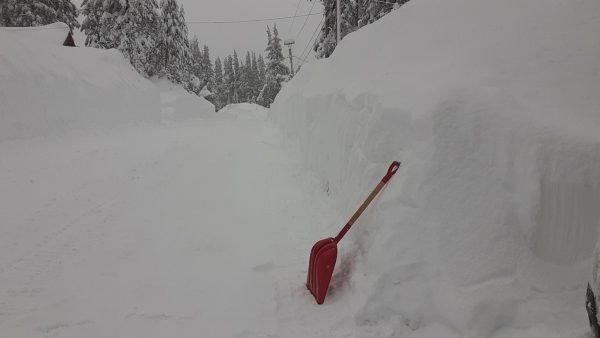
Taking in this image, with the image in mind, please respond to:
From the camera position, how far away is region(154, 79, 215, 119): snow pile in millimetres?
25792

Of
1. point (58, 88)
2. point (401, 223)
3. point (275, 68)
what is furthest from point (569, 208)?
point (275, 68)

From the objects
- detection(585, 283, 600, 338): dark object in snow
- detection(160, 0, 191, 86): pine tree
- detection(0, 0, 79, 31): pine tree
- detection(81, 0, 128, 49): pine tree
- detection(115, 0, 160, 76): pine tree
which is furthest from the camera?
detection(160, 0, 191, 86): pine tree

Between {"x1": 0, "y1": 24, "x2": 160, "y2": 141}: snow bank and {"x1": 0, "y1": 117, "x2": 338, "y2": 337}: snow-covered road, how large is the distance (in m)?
1.98

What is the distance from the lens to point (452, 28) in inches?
188

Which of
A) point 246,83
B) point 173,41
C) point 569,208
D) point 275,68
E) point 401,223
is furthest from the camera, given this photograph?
point 246,83

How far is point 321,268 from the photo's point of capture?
3119mm

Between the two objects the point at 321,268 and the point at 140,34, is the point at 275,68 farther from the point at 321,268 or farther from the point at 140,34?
the point at 321,268

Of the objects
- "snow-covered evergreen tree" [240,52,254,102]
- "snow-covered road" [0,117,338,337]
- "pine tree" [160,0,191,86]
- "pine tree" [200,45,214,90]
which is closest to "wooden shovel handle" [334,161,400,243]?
"snow-covered road" [0,117,338,337]

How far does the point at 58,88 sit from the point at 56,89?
5.3 inches

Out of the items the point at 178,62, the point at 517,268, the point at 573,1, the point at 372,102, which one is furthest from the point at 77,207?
the point at 178,62

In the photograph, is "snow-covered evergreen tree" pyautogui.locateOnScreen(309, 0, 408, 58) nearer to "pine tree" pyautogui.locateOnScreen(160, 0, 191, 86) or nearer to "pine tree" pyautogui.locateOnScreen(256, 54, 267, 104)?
"pine tree" pyautogui.locateOnScreen(160, 0, 191, 86)

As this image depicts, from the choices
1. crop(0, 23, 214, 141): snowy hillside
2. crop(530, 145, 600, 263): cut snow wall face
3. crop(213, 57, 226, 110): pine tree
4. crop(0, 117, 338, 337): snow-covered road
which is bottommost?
crop(0, 117, 338, 337): snow-covered road

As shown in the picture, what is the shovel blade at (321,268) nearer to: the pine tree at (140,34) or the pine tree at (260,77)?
the pine tree at (140,34)

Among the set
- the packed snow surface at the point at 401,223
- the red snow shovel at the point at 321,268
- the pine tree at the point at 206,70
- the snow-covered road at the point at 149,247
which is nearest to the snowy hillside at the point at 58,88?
the snow-covered road at the point at 149,247
